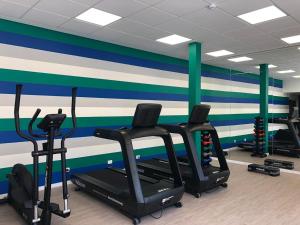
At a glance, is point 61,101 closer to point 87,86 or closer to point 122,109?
point 87,86

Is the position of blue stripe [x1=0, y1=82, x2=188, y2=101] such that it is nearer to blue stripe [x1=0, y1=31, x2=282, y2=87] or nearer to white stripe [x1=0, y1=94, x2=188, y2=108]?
white stripe [x1=0, y1=94, x2=188, y2=108]

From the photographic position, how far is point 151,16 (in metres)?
3.84

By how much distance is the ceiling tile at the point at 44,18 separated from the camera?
3676 millimetres

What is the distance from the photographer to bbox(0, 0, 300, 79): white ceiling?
3.39 meters

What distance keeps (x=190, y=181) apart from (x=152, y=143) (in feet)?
7.18

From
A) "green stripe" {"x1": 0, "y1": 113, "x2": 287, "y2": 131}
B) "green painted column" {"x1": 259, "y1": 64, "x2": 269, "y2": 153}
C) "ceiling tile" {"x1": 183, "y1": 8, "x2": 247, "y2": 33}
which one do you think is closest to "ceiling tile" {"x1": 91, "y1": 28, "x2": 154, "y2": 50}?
"ceiling tile" {"x1": 183, "y1": 8, "x2": 247, "y2": 33}

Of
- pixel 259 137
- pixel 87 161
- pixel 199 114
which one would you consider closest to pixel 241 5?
pixel 199 114

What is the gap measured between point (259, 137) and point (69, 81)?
17.5 ft

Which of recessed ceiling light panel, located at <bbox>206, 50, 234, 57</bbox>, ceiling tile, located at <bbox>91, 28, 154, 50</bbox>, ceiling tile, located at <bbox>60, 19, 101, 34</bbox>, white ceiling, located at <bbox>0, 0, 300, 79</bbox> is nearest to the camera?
white ceiling, located at <bbox>0, 0, 300, 79</bbox>

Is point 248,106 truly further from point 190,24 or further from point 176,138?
point 190,24

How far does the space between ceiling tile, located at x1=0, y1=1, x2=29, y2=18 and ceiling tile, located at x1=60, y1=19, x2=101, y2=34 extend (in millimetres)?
705

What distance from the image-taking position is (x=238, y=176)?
5164 millimetres

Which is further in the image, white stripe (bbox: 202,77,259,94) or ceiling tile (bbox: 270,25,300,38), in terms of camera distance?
white stripe (bbox: 202,77,259,94)

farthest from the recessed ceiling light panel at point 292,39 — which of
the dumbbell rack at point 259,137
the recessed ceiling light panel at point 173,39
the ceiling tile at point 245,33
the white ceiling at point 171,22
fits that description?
the dumbbell rack at point 259,137
